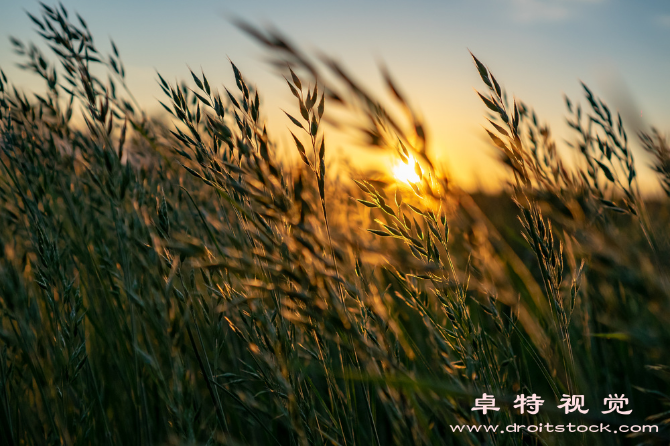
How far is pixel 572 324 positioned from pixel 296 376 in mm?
1410

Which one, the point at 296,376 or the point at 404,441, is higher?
the point at 296,376

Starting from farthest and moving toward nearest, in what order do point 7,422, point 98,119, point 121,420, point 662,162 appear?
point 121,420
point 7,422
point 98,119
point 662,162

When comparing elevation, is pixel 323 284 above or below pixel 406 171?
below

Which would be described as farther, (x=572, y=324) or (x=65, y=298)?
(x=572, y=324)

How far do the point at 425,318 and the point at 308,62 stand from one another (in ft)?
2.54

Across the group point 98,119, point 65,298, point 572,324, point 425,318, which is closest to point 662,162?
point 425,318

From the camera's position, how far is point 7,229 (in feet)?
8.64

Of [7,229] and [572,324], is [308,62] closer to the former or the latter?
[572,324]

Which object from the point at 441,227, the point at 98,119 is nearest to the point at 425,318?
the point at 441,227

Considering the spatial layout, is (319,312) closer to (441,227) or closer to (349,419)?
(441,227)

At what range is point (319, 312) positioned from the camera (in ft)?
2.65

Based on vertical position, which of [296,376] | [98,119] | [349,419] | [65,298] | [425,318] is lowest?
[349,419]

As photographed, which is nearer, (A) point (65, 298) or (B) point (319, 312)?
(B) point (319, 312)

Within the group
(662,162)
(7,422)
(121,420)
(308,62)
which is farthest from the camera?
(121,420)
